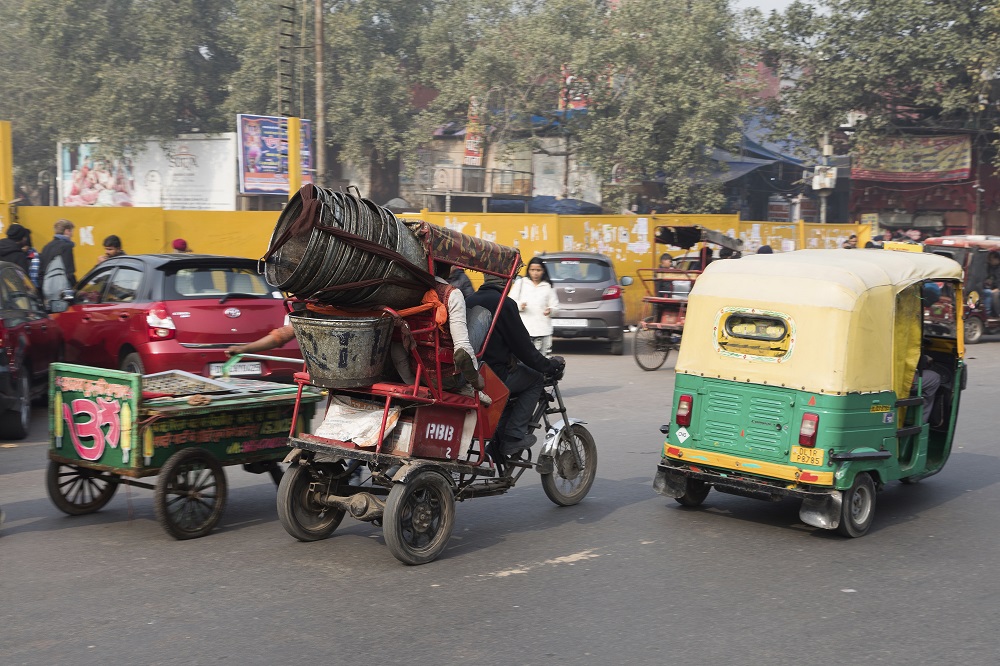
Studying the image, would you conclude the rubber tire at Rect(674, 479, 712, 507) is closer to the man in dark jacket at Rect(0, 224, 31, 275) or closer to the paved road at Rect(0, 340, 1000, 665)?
the paved road at Rect(0, 340, 1000, 665)

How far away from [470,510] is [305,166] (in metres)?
23.6

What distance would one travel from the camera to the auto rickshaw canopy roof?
6.51 m

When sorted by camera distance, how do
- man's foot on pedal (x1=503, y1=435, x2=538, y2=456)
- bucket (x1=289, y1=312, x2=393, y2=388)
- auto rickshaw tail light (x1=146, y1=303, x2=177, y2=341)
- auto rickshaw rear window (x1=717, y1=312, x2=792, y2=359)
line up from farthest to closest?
auto rickshaw tail light (x1=146, y1=303, x2=177, y2=341)
man's foot on pedal (x1=503, y1=435, x2=538, y2=456)
auto rickshaw rear window (x1=717, y1=312, x2=792, y2=359)
bucket (x1=289, y1=312, x2=393, y2=388)

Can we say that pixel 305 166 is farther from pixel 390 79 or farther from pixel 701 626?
pixel 701 626

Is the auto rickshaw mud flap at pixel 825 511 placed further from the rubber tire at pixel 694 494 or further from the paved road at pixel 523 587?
the rubber tire at pixel 694 494

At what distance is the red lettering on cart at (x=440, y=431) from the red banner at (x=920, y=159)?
30940 mm

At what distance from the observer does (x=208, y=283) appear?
10.1 metres

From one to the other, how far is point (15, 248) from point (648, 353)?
888 centimetres

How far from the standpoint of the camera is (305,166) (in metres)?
29.5

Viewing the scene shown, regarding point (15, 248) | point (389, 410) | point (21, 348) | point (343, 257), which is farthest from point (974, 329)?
point (343, 257)

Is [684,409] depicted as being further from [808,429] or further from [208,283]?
[208,283]

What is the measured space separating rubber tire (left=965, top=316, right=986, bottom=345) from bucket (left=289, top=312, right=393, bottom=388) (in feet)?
57.3

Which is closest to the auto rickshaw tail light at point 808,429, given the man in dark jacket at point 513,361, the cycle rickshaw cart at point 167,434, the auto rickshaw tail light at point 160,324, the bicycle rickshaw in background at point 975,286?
the man in dark jacket at point 513,361


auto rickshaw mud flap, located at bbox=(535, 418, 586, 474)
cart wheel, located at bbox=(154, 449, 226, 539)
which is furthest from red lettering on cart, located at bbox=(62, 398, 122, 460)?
auto rickshaw mud flap, located at bbox=(535, 418, 586, 474)
